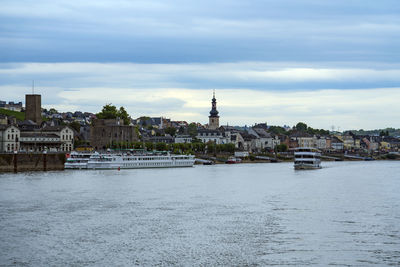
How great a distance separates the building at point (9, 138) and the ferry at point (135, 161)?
15.9 metres

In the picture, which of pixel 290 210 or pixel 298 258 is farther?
pixel 290 210

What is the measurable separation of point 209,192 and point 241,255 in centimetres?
2534

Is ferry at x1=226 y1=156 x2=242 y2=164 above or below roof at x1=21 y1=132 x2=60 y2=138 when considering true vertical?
below

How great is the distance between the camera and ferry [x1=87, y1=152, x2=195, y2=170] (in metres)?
89.8

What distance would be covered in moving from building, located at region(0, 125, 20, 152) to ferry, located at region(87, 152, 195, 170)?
1590 cm

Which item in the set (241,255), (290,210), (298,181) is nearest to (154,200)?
(290,210)

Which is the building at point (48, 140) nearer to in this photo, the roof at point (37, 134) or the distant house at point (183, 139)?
the roof at point (37, 134)

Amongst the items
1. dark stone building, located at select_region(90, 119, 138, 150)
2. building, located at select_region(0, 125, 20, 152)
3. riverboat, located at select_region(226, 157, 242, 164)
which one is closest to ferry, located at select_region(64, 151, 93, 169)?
building, located at select_region(0, 125, 20, 152)

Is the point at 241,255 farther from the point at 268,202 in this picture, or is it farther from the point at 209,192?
the point at 209,192

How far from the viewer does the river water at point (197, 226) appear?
29.7 meters

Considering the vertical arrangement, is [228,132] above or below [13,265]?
above

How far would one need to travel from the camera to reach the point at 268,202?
48281 millimetres

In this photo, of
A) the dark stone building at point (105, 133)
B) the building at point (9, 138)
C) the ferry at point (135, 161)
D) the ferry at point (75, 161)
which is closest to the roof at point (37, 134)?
the building at point (9, 138)

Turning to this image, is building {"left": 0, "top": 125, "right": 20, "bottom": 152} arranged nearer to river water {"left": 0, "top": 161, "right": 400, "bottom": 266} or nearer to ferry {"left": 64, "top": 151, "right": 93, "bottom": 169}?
ferry {"left": 64, "top": 151, "right": 93, "bottom": 169}
